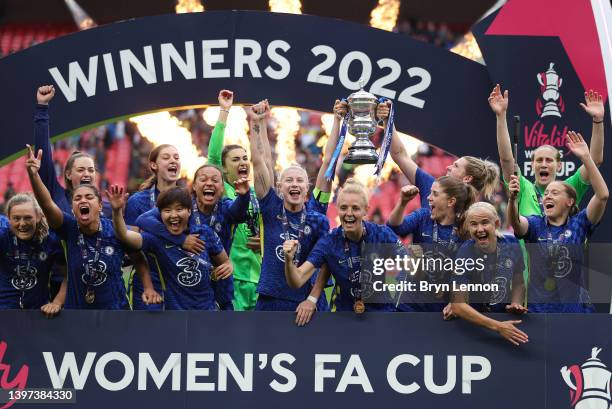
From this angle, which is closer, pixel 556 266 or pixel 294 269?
pixel 294 269

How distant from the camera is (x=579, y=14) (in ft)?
29.8

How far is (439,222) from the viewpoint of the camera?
773cm

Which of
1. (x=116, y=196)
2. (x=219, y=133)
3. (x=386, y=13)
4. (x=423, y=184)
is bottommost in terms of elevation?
(x=116, y=196)

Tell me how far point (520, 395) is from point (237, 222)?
6.88ft

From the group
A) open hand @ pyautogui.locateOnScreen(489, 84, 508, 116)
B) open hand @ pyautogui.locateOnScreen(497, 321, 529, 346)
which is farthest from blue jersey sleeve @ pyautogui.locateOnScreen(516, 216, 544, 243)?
open hand @ pyautogui.locateOnScreen(489, 84, 508, 116)

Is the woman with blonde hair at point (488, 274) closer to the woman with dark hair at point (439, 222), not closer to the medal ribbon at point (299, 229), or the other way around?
the woman with dark hair at point (439, 222)

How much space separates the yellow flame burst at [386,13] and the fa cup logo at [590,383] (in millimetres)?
15306

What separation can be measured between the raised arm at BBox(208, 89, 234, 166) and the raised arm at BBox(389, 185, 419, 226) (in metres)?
1.32

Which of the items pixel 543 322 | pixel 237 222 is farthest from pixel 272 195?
pixel 543 322

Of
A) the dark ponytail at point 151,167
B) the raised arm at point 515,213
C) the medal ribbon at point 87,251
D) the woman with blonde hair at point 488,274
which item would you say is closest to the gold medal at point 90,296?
the medal ribbon at point 87,251

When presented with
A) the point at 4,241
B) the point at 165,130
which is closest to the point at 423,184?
the point at 4,241

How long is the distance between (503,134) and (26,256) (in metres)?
3.24

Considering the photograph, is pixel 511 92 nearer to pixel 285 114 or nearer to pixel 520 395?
pixel 520 395

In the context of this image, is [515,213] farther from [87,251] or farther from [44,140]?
[44,140]
